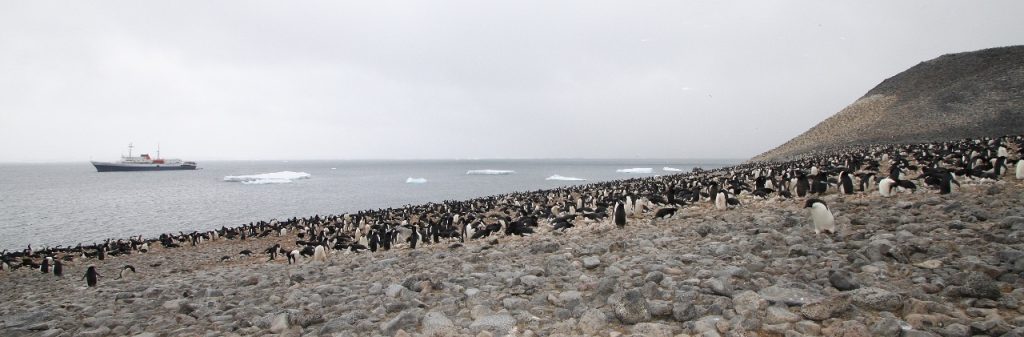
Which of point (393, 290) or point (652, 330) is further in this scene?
point (393, 290)

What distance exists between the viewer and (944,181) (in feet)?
30.7

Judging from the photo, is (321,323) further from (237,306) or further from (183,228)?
(183,228)

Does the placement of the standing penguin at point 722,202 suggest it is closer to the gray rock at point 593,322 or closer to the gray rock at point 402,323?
the gray rock at point 593,322

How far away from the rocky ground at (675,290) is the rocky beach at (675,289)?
0.02 m

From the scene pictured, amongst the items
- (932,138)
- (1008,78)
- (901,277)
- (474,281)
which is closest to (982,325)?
(901,277)

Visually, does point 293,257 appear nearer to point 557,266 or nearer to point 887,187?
point 557,266

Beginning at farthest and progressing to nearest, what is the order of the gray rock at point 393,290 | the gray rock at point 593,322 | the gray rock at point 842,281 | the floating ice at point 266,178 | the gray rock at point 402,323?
the floating ice at point 266,178
the gray rock at point 393,290
the gray rock at point 402,323
the gray rock at point 842,281
the gray rock at point 593,322

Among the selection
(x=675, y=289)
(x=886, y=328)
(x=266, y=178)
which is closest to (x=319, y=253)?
(x=675, y=289)

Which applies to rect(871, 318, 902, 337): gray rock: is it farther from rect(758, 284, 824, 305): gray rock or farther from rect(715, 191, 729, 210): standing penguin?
rect(715, 191, 729, 210): standing penguin

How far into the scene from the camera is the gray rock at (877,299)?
12.8 feet

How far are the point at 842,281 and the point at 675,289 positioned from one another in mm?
1492

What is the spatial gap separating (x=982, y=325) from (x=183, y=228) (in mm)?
39718

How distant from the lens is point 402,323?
16.4 ft

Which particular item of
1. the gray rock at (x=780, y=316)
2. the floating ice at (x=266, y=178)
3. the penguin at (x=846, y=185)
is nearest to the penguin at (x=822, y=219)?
the gray rock at (x=780, y=316)
